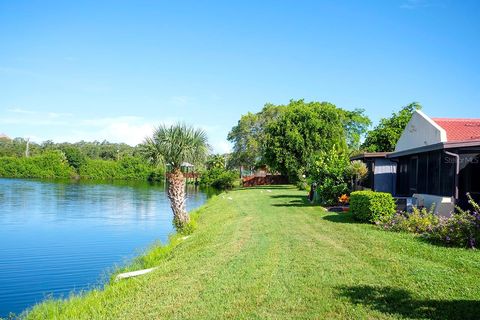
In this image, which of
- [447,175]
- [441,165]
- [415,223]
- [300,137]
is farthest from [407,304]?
[300,137]

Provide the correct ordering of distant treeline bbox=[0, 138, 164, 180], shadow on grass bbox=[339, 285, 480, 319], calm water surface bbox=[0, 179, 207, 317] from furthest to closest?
distant treeline bbox=[0, 138, 164, 180] < calm water surface bbox=[0, 179, 207, 317] < shadow on grass bbox=[339, 285, 480, 319]

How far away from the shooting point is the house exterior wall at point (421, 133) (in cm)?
2022

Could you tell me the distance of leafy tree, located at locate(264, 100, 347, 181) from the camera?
47438 millimetres

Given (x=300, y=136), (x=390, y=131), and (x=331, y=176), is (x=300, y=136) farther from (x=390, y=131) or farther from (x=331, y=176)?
(x=331, y=176)

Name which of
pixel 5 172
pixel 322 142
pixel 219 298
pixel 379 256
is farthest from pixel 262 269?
pixel 5 172

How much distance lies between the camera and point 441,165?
16.4 m

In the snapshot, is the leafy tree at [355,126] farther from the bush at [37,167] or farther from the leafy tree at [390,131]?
the bush at [37,167]

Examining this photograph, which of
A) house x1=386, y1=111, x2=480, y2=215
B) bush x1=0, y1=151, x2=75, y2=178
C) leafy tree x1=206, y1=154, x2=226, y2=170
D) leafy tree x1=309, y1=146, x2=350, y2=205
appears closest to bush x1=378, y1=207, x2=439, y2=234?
house x1=386, y1=111, x2=480, y2=215

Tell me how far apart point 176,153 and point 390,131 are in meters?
34.8

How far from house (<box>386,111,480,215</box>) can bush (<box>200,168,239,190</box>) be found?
41.9 m

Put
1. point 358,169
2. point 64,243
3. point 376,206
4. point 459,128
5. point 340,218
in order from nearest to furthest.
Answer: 1. point 376,206
2. point 340,218
3. point 64,243
4. point 459,128
5. point 358,169

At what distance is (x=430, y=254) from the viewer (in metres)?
10.0

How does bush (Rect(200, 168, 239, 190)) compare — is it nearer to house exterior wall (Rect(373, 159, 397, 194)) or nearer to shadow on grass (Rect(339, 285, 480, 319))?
house exterior wall (Rect(373, 159, 397, 194))

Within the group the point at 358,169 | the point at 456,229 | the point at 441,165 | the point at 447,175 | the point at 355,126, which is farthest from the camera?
the point at 355,126
